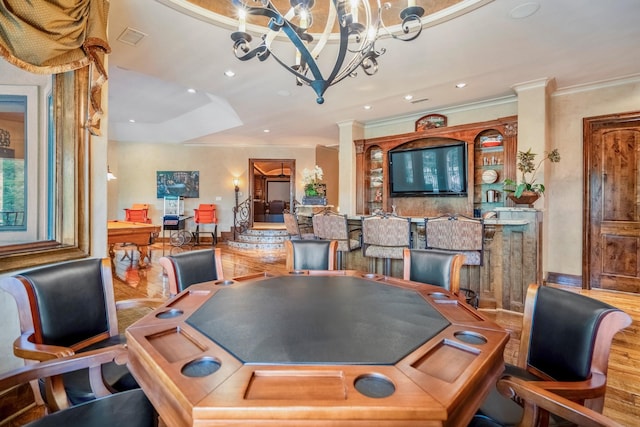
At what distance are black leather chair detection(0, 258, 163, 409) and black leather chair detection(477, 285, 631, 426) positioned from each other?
4.97ft

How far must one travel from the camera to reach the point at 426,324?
1193 mm

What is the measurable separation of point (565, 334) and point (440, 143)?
16.6ft

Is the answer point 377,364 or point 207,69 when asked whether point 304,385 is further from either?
point 207,69

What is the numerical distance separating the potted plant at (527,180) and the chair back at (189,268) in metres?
3.51

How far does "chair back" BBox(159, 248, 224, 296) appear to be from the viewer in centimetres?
190

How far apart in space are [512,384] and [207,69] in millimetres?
4286

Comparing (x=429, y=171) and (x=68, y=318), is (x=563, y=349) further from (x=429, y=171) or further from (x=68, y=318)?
(x=429, y=171)

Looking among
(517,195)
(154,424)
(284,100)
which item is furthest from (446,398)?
(284,100)

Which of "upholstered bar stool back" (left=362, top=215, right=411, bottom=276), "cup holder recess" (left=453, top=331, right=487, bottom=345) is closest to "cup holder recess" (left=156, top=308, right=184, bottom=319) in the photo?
"cup holder recess" (left=453, top=331, right=487, bottom=345)

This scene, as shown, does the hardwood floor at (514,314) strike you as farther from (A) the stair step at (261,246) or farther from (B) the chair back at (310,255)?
(B) the chair back at (310,255)

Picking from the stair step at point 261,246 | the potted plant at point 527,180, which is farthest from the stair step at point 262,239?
the potted plant at point 527,180

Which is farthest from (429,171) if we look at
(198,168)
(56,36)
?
(198,168)

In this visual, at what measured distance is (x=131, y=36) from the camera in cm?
300

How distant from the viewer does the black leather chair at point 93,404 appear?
0.98 meters
